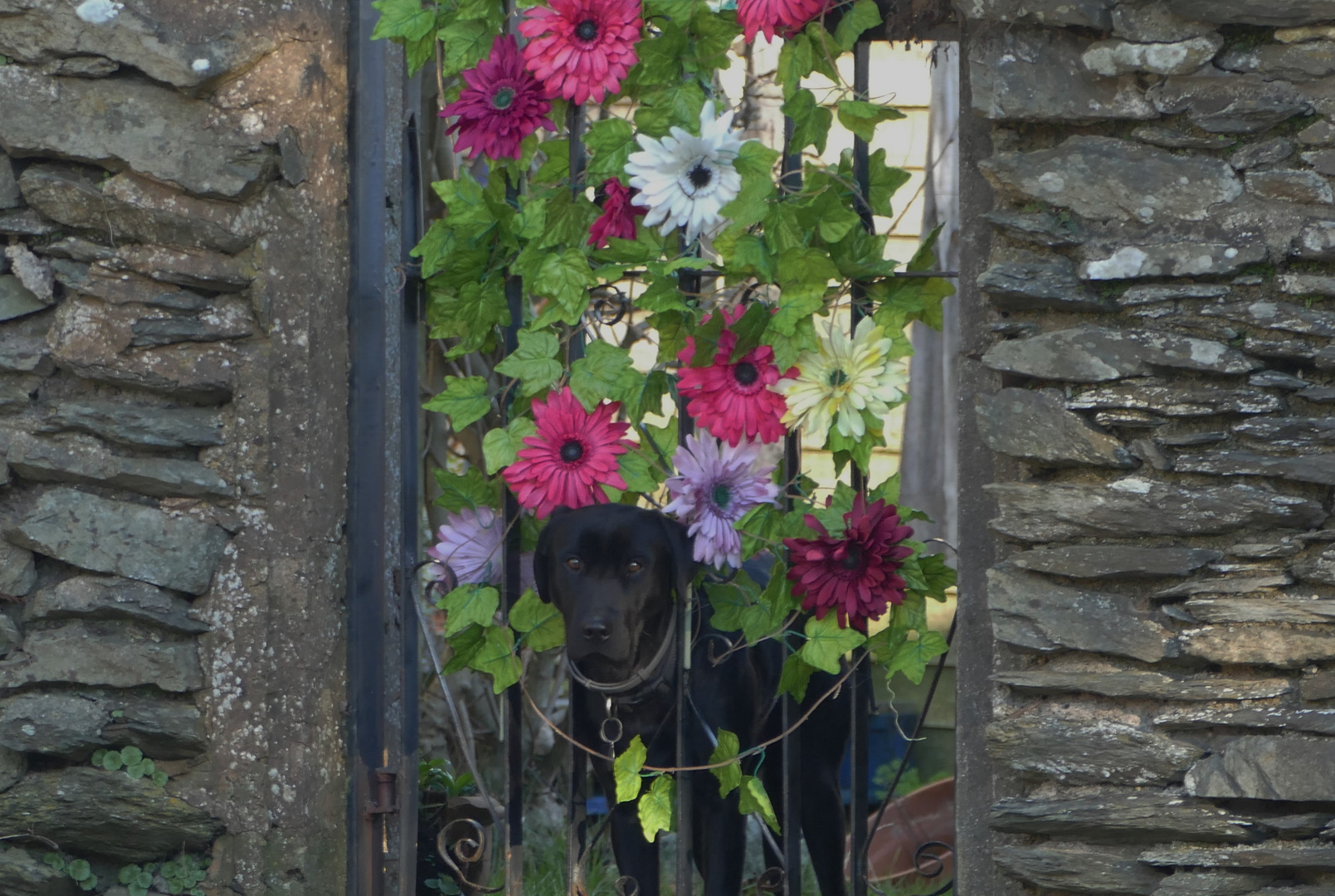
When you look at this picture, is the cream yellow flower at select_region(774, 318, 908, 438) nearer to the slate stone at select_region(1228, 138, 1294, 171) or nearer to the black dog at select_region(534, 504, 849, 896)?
the black dog at select_region(534, 504, 849, 896)

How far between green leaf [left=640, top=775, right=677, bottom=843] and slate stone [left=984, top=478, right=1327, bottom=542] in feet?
2.37

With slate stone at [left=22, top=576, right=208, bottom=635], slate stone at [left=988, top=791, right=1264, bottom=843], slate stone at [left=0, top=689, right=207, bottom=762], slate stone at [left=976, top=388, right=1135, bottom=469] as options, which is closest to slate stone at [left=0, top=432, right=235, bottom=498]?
slate stone at [left=22, top=576, right=208, bottom=635]

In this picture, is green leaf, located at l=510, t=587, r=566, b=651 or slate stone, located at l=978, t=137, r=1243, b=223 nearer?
slate stone, located at l=978, t=137, r=1243, b=223

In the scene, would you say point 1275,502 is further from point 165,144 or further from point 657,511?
point 165,144

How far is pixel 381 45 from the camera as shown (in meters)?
2.64

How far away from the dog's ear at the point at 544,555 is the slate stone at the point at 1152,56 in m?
1.10

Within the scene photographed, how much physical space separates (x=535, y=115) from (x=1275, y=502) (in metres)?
1.32

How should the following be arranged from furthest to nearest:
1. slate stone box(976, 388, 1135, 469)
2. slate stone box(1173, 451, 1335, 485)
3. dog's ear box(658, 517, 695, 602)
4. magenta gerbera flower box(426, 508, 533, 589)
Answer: magenta gerbera flower box(426, 508, 533, 589), dog's ear box(658, 517, 695, 602), slate stone box(976, 388, 1135, 469), slate stone box(1173, 451, 1335, 485)

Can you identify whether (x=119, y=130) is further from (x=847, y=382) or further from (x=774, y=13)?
(x=847, y=382)

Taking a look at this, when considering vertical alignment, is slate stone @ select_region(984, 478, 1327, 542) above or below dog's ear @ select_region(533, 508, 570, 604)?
above

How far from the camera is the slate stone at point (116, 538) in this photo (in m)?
2.46

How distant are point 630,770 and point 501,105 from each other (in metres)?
1.13

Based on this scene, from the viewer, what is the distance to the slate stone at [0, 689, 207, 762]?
246 centimetres

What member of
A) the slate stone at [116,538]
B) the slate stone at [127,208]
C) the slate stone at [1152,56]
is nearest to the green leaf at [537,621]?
the slate stone at [116,538]
